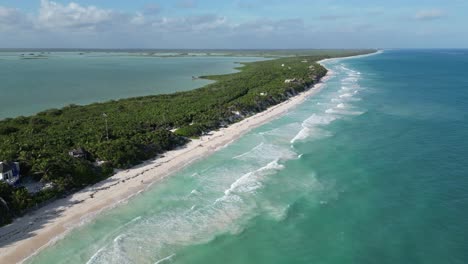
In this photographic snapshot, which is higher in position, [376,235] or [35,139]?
[35,139]

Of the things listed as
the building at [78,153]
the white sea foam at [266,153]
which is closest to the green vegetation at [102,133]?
the building at [78,153]

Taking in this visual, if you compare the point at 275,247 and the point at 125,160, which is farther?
the point at 125,160

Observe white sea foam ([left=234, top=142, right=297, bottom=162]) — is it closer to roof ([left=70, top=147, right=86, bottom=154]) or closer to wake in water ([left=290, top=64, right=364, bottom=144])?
wake in water ([left=290, top=64, right=364, bottom=144])

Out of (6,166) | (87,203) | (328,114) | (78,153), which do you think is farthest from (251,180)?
(328,114)

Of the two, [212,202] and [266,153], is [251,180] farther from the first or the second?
[266,153]

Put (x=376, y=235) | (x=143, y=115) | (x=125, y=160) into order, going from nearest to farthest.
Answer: (x=376, y=235)
(x=125, y=160)
(x=143, y=115)

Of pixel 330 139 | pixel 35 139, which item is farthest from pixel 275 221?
pixel 35 139

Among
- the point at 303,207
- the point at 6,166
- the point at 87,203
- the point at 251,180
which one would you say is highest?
the point at 6,166

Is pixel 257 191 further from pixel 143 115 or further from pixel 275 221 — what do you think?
pixel 143 115
